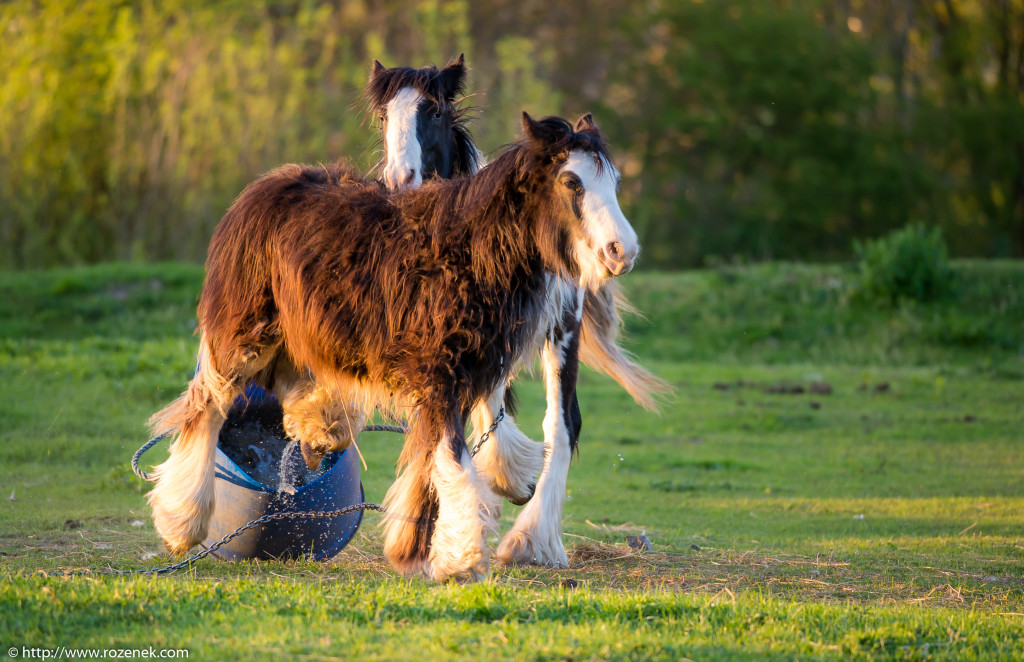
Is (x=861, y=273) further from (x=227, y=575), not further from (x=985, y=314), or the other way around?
(x=227, y=575)

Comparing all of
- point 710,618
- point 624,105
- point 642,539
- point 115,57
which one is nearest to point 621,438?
point 642,539

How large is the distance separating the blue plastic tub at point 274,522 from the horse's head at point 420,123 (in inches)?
68.7

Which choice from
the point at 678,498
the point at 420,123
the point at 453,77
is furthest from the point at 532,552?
the point at 453,77

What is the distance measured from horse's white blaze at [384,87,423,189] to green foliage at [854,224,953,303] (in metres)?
11.7

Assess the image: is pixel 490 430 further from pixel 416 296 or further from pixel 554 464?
pixel 416 296

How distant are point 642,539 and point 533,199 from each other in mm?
2657

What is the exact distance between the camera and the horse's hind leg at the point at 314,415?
6137mm

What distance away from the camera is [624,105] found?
28422mm

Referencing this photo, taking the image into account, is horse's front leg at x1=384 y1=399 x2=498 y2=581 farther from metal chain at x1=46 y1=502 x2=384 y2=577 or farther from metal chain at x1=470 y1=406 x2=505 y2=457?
metal chain at x1=470 y1=406 x2=505 y2=457

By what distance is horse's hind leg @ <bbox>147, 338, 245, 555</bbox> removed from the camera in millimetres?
5891

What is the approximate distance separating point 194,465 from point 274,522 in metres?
0.55

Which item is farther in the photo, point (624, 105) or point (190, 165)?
point (624, 105)

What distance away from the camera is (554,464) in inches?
257

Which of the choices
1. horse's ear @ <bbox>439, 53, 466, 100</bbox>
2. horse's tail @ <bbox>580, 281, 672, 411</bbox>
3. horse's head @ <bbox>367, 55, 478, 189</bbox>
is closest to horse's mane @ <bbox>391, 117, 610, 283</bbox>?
horse's head @ <bbox>367, 55, 478, 189</bbox>
